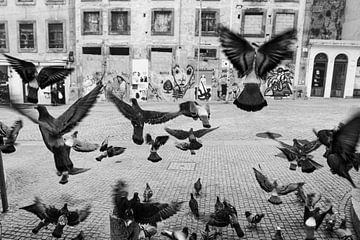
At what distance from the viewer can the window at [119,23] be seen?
88.1 feet

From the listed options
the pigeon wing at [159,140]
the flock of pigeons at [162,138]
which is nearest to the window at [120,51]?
the flock of pigeons at [162,138]

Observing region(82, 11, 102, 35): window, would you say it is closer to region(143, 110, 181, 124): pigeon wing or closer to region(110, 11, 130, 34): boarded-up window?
region(110, 11, 130, 34): boarded-up window

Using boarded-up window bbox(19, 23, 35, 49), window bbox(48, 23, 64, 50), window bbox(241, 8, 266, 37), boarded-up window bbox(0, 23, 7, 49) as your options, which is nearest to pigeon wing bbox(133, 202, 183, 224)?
window bbox(241, 8, 266, 37)

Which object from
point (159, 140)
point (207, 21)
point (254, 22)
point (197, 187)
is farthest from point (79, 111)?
point (254, 22)

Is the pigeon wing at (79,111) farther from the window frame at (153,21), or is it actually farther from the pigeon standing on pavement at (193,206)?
the window frame at (153,21)

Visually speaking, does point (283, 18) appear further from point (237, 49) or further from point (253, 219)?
point (237, 49)

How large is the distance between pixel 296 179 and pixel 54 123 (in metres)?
6.23

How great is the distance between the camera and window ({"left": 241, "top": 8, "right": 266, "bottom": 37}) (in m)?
25.6

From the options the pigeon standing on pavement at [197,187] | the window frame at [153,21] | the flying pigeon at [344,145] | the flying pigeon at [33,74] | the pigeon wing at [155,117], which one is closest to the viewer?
the flying pigeon at [344,145]

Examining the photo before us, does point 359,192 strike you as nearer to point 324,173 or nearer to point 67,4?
point 324,173

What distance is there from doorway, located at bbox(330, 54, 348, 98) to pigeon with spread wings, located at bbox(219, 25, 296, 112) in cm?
2811

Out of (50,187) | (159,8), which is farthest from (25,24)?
(50,187)

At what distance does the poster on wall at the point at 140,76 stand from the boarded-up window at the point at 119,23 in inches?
112

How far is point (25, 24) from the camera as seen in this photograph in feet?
87.3
